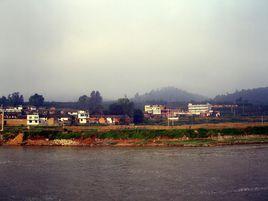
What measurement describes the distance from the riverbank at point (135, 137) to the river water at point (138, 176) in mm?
12010

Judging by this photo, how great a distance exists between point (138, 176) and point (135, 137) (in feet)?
97.1

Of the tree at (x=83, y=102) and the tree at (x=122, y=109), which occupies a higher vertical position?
the tree at (x=83, y=102)

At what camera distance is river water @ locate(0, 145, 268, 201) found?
84.3ft

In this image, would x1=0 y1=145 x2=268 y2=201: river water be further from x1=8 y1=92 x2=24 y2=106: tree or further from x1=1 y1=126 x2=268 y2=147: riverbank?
x1=8 y1=92 x2=24 y2=106: tree

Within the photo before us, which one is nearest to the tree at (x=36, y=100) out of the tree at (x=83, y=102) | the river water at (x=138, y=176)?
the tree at (x=83, y=102)

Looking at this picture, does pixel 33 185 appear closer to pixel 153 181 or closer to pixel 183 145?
pixel 153 181

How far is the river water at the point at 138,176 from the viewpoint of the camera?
1011 inches

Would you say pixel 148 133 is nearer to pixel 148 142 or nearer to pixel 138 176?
pixel 148 142

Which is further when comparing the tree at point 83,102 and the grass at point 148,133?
the tree at point 83,102

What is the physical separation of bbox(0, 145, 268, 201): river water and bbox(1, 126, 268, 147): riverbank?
12.0m

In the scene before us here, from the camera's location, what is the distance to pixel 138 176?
32250 millimetres

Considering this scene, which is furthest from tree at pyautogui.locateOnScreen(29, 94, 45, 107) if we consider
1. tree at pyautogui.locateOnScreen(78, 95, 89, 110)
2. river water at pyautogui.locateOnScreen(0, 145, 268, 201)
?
river water at pyautogui.locateOnScreen(0, 145, 268, 201)

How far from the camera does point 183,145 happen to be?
56.3 metres

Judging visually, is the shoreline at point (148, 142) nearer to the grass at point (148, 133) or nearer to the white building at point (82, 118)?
the grass at point (148, 133)
